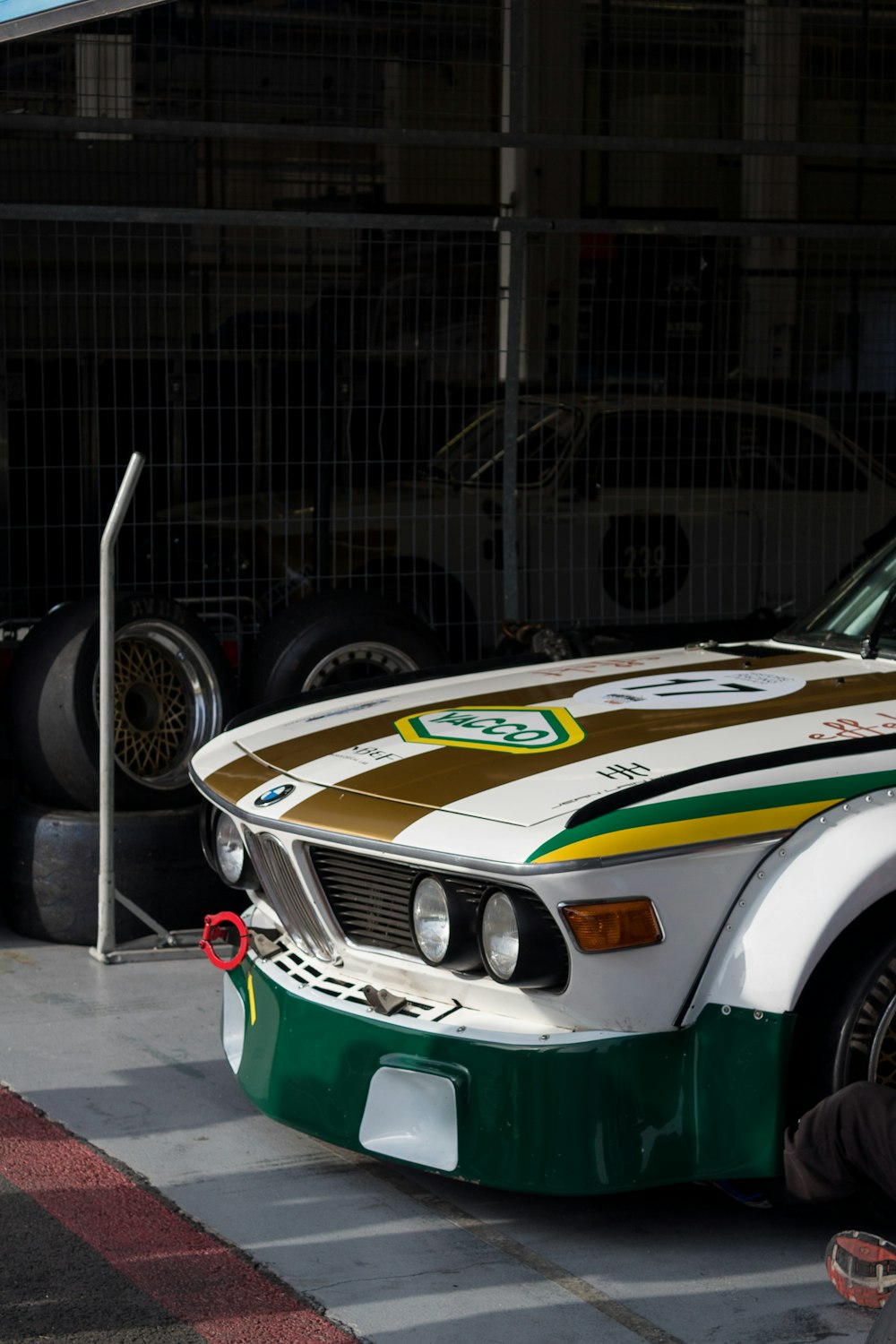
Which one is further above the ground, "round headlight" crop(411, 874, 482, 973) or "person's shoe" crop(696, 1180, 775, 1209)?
"round headlight" crop(411, 874, 482, 973)

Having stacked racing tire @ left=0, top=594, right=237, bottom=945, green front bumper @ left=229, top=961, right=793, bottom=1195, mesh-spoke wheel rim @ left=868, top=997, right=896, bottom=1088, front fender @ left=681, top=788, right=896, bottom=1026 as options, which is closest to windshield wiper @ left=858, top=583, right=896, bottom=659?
front fender @ left=681, top=788, right=896, bottom=1026

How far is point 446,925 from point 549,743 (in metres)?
0.59

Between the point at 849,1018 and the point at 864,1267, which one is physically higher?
the point at 849,1018

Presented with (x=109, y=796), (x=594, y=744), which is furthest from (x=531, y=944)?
(x=109, y=796)

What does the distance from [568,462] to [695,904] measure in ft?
16.7

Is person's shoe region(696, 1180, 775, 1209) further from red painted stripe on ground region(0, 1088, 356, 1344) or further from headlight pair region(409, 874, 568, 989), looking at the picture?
red painted stripe on ground region(0, 1088, 356, 1344)

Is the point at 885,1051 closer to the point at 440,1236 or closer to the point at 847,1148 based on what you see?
the point at 847,1148

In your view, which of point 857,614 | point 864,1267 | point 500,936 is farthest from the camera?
point 857,614

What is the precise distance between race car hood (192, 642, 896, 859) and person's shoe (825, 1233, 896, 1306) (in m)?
1.02

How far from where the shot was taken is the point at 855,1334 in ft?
11.4

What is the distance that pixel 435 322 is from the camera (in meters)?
8.10

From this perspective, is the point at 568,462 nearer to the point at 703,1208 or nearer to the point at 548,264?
the point at 548,264

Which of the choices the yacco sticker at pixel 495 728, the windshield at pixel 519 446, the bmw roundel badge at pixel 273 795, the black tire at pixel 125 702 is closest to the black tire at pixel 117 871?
the black tire at pixel 125 702

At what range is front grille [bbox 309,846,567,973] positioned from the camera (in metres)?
3.77
